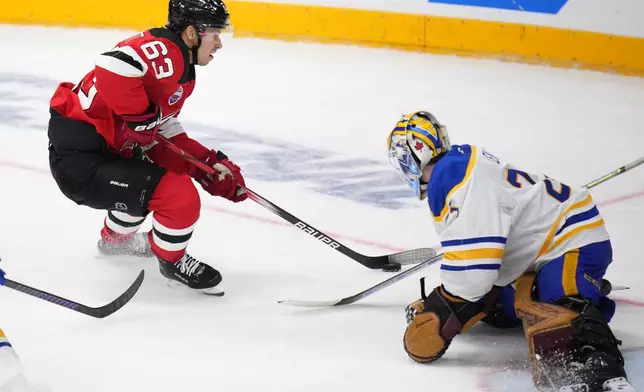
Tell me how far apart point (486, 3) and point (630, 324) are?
121 inches

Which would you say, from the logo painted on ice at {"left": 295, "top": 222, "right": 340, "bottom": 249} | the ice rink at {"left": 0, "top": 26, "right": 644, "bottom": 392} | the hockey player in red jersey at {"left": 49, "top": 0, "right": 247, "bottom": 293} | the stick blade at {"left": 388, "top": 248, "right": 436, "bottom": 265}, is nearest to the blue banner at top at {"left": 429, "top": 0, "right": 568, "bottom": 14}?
the ice rink at {"left": 0, "top": 26, "right": 644, "bottom": 392}

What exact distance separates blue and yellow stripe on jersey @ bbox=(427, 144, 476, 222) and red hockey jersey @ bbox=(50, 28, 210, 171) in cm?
93

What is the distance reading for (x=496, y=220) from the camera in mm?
2363

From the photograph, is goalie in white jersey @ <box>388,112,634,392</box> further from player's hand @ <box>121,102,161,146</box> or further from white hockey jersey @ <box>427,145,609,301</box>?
player's hand @ <box>121,102,161,146</box>

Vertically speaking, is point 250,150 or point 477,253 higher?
point 477,253

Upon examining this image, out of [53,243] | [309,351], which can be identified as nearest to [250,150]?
[53,243]

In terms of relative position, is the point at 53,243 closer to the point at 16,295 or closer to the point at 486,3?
the point at 16,295

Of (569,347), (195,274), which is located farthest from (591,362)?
(195,274)

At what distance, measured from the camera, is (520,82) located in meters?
5.26

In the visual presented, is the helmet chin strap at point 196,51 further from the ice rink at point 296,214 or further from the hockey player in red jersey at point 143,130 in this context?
the ice rink at point 296,214

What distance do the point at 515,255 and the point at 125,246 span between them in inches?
55.7

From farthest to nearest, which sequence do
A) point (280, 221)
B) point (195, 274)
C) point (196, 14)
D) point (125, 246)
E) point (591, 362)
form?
point (280, 221)
point (125, 246)
point (195, 274)
point (196, 14)
point (591, 362)

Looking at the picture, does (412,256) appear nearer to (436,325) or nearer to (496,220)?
(436,325)

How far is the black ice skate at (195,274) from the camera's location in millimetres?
2994
